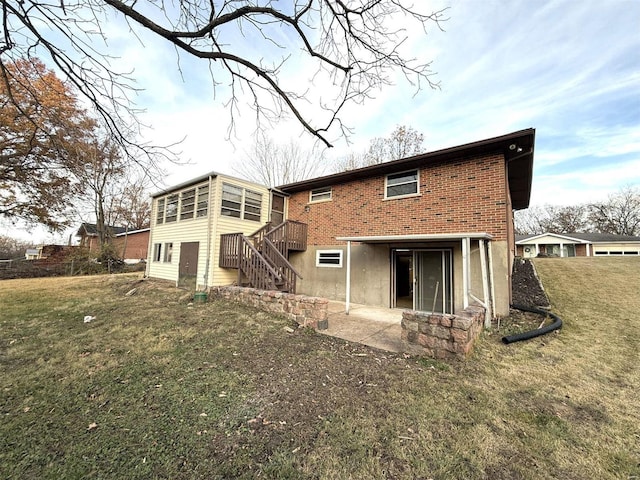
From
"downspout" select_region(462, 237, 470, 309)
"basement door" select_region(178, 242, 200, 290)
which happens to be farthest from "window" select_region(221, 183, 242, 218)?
"downspout" select_region(462, 237, 470, 309)

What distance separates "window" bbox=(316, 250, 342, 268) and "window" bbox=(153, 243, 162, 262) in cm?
852

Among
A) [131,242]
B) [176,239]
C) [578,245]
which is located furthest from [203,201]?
[578,245]

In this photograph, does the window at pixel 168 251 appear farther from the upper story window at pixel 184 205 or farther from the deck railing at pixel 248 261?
the deck railing at pixel 248 261

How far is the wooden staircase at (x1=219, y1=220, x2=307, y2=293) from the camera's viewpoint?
8.24 metres

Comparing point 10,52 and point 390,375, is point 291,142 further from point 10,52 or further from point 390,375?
point 390,375

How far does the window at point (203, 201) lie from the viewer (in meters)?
10.6

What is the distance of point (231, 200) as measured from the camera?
1049 cm

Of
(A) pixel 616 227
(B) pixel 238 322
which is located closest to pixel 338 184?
(B) pixel 238 322

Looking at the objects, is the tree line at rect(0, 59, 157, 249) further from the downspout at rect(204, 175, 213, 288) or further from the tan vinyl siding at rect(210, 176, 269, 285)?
the tan vinyl siding at rect(210, 176, 269, 285)

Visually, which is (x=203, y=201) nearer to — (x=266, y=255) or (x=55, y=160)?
(x=266, y=255)

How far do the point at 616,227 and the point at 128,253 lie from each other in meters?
62.3

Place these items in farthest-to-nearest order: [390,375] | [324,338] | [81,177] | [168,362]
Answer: [81,177] < [324,338] < [168,362] < [390,375]

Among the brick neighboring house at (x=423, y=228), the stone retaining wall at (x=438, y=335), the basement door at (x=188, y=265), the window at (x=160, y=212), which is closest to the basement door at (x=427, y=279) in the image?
the brick neighboring house at (x=423, y=228)

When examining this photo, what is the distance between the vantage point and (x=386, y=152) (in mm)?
21688
